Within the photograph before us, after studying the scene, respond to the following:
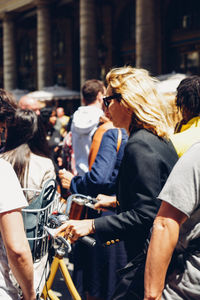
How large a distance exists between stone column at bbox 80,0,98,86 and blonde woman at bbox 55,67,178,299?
724 inches

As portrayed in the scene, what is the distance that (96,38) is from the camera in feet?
68.8

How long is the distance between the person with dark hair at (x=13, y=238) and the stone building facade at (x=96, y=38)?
14.7m

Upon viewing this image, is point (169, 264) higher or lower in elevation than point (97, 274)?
higher

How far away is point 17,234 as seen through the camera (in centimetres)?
176

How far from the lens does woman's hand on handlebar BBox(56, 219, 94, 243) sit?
210 cm

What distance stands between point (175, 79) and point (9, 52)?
57.0 ft

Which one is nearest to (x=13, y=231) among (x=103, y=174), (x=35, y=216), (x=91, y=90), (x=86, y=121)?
(x=35, y=216)

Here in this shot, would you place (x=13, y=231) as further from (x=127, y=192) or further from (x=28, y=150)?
(x=28, y=150)

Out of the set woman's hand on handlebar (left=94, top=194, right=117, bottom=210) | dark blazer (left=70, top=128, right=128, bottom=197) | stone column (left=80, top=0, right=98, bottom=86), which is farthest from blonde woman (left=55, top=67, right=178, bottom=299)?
stone column (left=80, top=0, right=98, bottom=86)

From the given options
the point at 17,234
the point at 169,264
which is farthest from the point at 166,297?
the point at 17,234

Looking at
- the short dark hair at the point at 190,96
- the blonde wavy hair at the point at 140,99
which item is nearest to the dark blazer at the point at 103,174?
the short dark hair at the point at 190,96

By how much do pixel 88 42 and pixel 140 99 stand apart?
62.0ft

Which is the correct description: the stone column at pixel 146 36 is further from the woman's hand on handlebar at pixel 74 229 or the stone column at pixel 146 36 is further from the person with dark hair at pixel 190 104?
the woman's hand on handlebar at pixel 74 229

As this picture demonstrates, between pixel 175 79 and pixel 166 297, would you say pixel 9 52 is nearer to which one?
pixel 175 79
